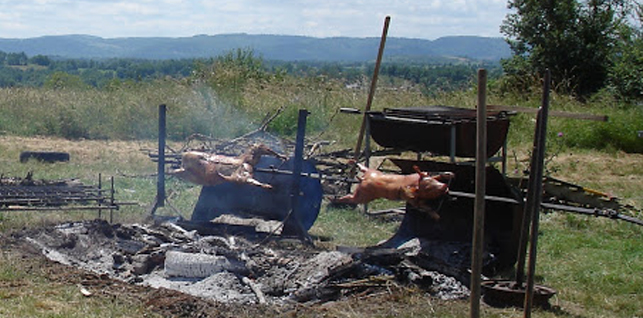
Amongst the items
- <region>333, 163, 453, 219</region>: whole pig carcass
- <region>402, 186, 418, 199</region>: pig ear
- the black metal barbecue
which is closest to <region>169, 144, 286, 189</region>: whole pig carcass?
<region>333, 163, 453, 219</region>: whole pig carcass

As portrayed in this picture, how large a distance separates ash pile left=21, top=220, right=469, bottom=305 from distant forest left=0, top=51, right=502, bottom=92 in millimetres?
3952

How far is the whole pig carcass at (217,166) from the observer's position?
8.40m

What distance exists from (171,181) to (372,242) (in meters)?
4.48

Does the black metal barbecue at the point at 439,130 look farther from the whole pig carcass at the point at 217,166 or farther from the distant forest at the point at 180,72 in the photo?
the whole pig carcass at the point at 217,166

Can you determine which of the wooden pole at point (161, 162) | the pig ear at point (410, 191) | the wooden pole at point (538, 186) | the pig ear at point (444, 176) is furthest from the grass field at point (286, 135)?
the pig ear at point (444, 176)

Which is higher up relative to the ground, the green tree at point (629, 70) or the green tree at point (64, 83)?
the green tree at point (629, 70)

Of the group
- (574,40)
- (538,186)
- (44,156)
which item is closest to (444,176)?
(538,186)

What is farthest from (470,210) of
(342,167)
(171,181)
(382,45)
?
(171,181)

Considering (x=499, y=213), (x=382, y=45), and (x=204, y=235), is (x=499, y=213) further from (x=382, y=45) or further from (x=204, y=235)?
(x=382, y=45)

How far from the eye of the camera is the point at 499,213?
295 inches

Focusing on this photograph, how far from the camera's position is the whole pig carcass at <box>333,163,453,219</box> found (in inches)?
267

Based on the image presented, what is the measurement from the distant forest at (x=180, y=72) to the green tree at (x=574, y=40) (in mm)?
2479

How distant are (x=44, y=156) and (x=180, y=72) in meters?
34.5

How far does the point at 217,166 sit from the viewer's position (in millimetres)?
8523
